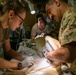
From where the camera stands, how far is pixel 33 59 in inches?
84.0

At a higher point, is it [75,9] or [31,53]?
[75,9]

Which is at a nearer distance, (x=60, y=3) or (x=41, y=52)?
(x=60, y=3)

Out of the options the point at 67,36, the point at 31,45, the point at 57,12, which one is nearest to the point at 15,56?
the point at 31,45

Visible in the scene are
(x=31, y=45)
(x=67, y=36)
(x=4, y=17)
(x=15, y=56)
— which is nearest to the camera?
(x=67, y=36)

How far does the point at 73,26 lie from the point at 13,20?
67cm

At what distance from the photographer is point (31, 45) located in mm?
2604

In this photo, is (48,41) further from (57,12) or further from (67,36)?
(67,36)

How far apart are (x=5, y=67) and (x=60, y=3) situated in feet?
2.58

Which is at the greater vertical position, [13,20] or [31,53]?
[13,20]

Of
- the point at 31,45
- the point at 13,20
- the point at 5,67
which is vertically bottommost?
the point at 31,45

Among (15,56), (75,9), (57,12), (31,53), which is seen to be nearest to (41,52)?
(31,53)

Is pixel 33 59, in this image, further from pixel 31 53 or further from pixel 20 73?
pixel 20 73

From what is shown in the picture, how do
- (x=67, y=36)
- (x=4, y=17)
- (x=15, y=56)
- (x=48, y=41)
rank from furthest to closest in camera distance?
(x=15, y=56), (x=48, y=41), (x=4, y=17), (x=67, y=36)

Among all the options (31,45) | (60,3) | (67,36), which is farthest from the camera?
(31,45)
